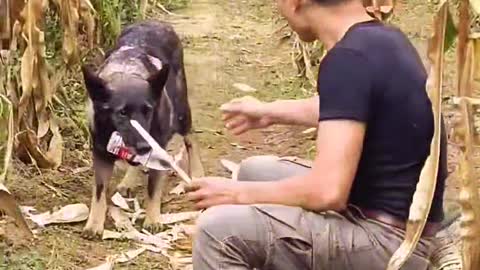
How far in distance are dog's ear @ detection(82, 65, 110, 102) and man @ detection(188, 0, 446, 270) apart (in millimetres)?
1869

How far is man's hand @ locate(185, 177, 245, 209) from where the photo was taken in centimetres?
299

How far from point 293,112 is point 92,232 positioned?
5.53 ft

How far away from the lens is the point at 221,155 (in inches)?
243

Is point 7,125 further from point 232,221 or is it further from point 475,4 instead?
point 475,4

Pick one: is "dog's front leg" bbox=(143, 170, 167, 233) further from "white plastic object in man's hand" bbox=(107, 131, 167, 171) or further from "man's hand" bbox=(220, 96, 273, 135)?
"man's hand" bbox=(220, 96, 273, 135)

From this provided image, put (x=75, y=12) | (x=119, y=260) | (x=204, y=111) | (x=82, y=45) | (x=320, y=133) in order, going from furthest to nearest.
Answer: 1. (x=204, y=111)
2. (x=82, y=45)
3. (x=75, y=12)
4. (x=119, y=260)
5. (x=320, y=133)

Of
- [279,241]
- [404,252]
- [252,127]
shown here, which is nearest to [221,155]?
[252,127]

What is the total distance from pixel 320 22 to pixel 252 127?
0.58 meters

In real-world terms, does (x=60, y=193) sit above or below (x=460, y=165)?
below

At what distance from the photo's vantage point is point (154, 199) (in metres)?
5.07

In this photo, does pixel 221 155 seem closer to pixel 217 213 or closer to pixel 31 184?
pixel 31 184

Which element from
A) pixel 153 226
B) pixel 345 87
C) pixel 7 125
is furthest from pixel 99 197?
pixel 345 87

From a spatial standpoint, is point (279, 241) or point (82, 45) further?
point (82, 45)

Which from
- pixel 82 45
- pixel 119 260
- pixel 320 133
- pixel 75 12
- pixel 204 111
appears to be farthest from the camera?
pixel 204 111
